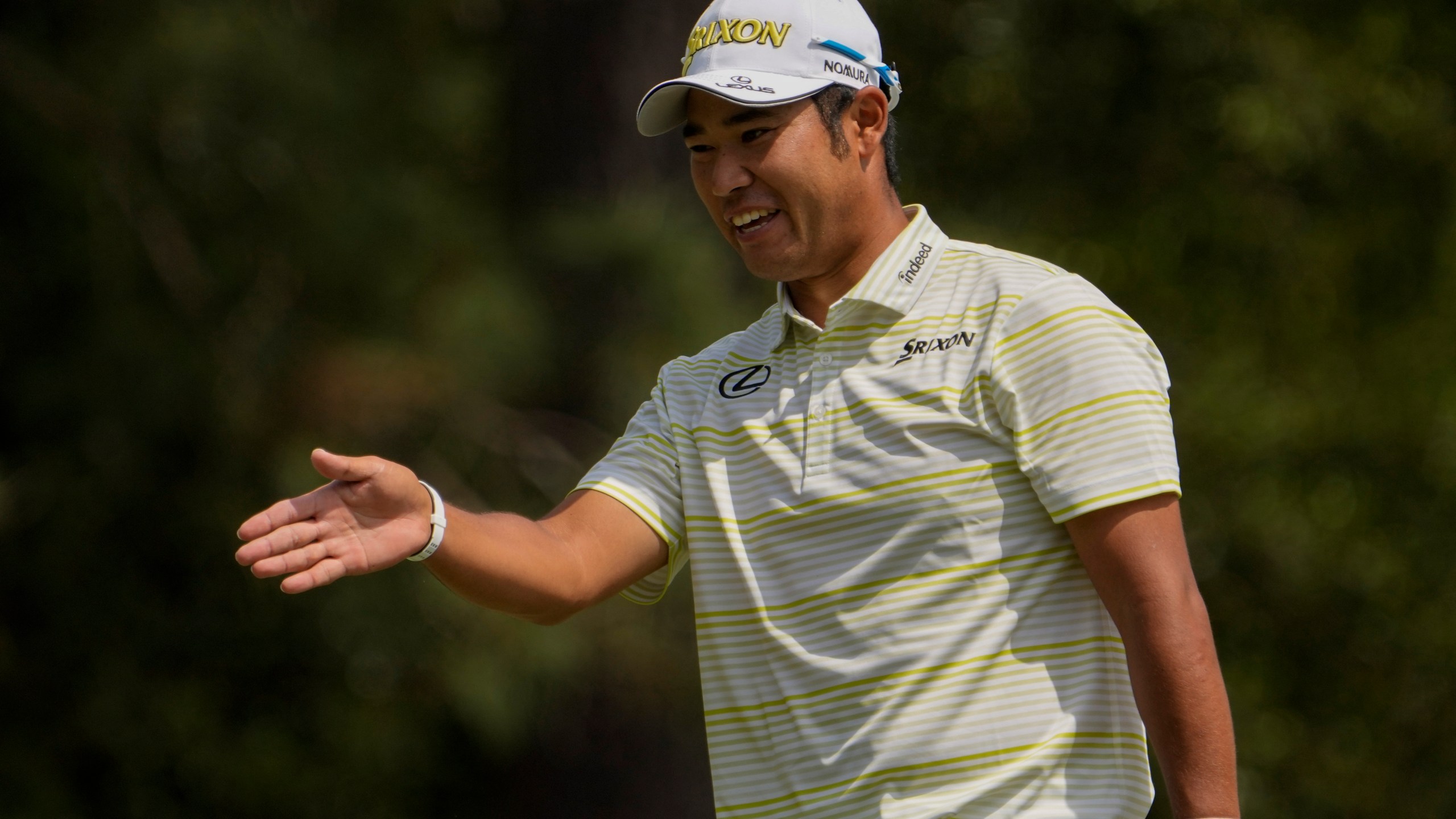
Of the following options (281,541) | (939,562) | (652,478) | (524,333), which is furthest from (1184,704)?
(524,333)

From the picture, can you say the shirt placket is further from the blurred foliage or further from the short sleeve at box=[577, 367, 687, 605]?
the blurred foliage

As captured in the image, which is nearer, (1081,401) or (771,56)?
(1081,401)

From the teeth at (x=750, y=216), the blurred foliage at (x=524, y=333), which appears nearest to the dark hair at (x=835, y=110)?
the teeth at (x=750, y=216)

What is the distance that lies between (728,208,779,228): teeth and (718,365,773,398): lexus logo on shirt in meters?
0.18

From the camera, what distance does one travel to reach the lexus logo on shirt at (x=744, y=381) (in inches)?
82.1

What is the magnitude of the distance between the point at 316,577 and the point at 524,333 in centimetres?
311

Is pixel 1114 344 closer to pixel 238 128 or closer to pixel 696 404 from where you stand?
pixel 696 404

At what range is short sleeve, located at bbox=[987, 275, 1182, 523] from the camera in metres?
1.76

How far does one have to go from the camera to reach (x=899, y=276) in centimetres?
201

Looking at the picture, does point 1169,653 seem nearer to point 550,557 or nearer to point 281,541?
point 550,557

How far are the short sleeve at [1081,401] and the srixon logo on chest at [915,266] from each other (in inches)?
7.3

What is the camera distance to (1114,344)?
1805 millimetres

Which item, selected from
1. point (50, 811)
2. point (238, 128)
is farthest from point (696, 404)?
point (50, 811)

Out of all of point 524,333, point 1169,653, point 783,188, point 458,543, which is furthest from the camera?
point 524,333
